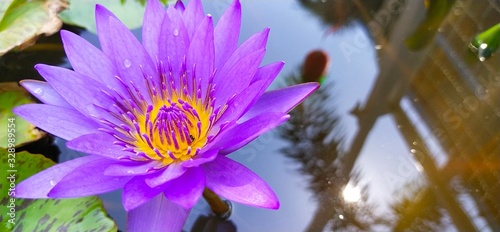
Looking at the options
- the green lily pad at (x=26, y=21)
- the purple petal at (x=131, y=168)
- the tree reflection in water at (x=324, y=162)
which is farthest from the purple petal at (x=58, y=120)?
the tree reflection in water at (x=324, y=162)

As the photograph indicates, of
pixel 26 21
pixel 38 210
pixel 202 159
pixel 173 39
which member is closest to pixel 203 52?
pixel 173 39

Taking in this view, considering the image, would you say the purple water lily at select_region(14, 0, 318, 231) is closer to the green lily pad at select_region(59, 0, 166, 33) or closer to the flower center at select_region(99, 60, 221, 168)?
the flower center at select_region(99, 60, 221, 168)

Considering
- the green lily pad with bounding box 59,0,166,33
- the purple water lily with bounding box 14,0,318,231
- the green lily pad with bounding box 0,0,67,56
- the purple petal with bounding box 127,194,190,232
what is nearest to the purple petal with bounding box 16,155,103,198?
the purple water lily with bounding box 14,0,318,231

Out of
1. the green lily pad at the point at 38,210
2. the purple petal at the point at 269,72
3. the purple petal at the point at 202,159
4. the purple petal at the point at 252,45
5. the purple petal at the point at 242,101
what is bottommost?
the green lily pad at the point at 38,210

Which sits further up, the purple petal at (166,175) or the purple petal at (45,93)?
the purple petal at (45,93)

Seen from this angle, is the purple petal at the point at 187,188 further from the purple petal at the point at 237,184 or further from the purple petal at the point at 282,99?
the purple petal at the point at 282,99

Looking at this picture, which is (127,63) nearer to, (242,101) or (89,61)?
(89,61)
